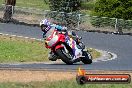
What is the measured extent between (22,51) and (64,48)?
218 inches

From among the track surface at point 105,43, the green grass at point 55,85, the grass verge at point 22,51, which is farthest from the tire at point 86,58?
the green grass at point 55,85

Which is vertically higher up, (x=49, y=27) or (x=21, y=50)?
(x=49, y=27)

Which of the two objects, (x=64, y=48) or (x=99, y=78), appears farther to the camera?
(x=64, y=48)

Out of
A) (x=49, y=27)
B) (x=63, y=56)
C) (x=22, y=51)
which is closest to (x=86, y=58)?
(x=63, y=56)

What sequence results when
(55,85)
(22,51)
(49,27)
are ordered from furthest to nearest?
(22,51) < (49,27) < (55,85)

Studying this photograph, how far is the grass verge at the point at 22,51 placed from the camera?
70.1 ft

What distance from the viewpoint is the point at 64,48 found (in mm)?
18469

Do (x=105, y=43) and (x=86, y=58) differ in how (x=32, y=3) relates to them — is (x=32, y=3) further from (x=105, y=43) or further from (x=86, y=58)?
(x=86, y=58)

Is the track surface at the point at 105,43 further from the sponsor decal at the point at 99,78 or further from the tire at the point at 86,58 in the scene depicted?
the sponsor decal at the point at 99,78

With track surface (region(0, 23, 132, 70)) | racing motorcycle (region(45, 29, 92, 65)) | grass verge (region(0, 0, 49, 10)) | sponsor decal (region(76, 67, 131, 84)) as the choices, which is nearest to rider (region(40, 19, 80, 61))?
racing motorcycle (region(45, 29, 92, 65))

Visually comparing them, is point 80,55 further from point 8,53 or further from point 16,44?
point 16,44

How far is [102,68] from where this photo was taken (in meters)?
17.7

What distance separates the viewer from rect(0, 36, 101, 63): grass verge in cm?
2135

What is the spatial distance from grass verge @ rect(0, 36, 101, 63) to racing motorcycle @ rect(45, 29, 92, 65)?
8.00 ft
